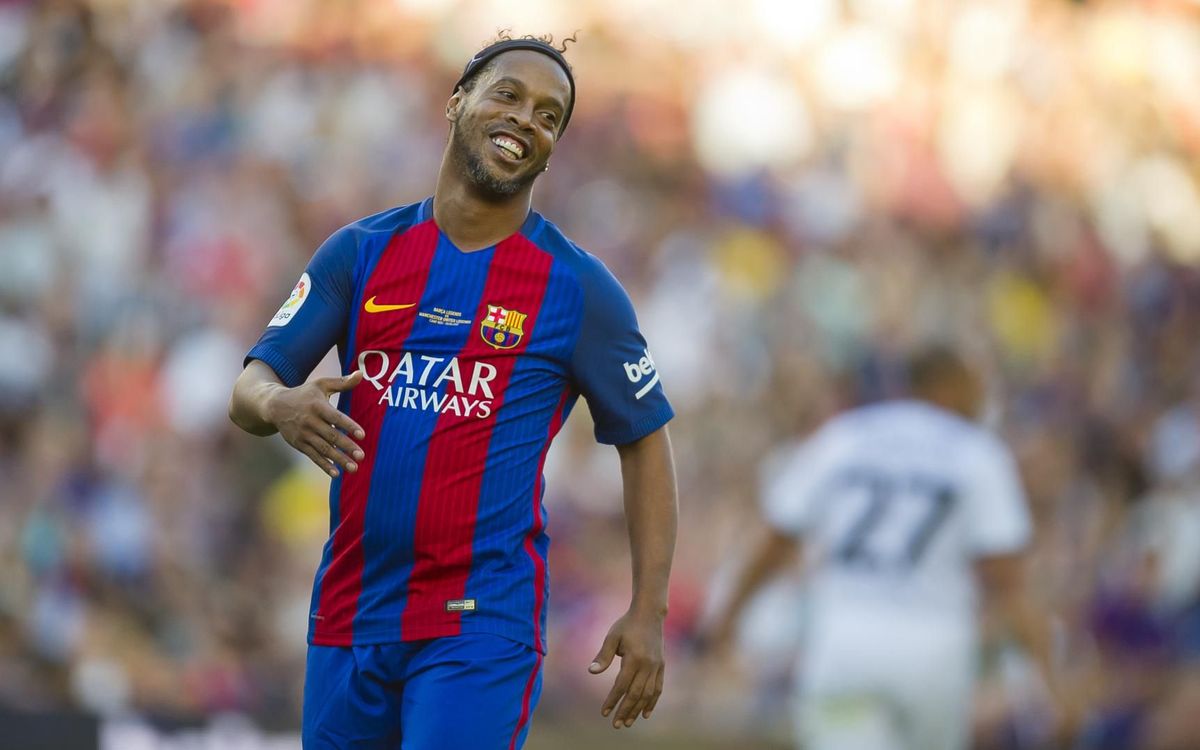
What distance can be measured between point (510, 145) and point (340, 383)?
0.85 metres

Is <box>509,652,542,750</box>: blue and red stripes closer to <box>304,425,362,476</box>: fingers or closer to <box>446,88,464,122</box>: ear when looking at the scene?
<box>304,425,362,476</box>: fingers

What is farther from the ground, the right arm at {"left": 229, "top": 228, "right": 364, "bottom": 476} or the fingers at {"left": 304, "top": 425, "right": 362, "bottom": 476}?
the right arm at {"left": 229, "top": 228, "right": 364, "bottom": 476}

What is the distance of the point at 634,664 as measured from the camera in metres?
4.31

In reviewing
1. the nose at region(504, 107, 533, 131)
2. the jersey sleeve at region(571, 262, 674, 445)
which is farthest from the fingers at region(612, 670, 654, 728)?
the nose at region(504, 107, 533, 131)

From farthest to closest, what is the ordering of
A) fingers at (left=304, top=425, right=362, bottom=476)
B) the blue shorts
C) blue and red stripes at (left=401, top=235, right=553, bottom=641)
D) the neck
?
the neck < blue and red stripes at (left=401, top=235, right=553, bottom=641) < the blue shorts < fingers at (left=304, top=425, right=362, bottom=476)

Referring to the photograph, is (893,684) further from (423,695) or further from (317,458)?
(317,458)

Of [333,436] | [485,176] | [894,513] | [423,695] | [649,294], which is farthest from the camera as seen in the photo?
[649,294]

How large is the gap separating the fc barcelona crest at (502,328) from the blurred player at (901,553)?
3500 millimetres

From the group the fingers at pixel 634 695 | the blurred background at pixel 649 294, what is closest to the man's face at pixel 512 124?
the fingers at pixel 634 695

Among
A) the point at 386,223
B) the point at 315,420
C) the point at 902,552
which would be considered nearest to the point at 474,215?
the point at 386,223

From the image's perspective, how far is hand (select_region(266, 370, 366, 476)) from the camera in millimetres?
3875

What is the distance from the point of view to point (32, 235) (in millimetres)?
10539

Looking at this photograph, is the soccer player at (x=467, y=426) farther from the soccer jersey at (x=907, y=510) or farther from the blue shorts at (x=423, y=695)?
the soccer jersey at (x=907, y=510)

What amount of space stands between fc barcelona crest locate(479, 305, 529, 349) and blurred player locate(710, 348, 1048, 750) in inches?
138
